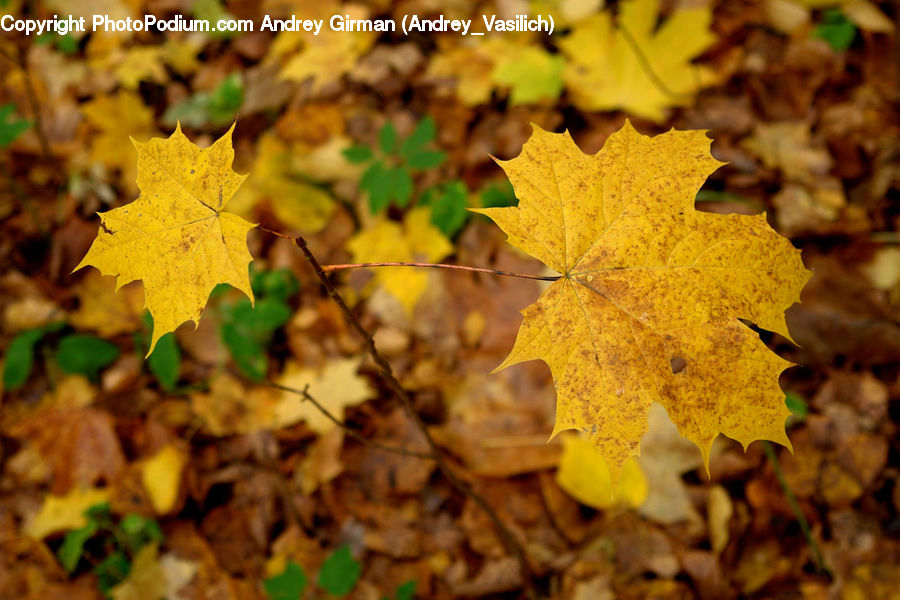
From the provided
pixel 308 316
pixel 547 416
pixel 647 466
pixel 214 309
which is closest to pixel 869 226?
pixel 647 466

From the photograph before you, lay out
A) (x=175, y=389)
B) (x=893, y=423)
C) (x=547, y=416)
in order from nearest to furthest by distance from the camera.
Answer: (x=893, y=423), (x=547, y=416), (x=175, y=389)

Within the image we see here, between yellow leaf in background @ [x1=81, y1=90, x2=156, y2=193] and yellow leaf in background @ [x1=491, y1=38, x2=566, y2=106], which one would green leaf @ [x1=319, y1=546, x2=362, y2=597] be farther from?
yellow leaf in background @ [x1=81, y1=90, x2=156, y2=193]

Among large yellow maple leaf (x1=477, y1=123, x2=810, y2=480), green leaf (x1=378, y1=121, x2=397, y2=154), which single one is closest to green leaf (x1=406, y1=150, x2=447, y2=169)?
green leaf (x1=378, y1=121, x2=397, y2=154)

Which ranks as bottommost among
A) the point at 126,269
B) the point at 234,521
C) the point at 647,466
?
the point at 234,521

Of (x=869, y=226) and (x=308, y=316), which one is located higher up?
(x=869, y=226)

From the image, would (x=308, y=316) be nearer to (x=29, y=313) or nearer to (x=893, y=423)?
(x=29, y=313)

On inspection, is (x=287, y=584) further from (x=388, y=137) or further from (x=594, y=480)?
(x=388, y=137)

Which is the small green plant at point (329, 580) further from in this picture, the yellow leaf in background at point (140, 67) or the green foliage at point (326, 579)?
the yellow leaf in background at point (140, 67)
